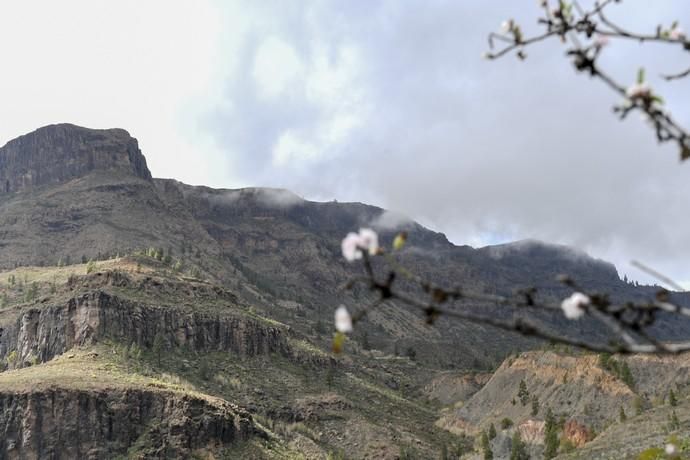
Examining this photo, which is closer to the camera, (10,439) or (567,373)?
(10,439)

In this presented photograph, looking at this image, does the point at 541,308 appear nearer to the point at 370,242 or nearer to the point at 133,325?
the point at 370,242

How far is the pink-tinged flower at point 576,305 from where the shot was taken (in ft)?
14.1

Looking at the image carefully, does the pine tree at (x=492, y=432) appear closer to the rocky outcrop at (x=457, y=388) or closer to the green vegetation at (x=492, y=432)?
the green vegetation at (x=492, y=432)

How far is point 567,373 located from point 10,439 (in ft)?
313

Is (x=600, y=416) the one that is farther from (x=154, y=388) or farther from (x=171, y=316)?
(x=171, y=316)

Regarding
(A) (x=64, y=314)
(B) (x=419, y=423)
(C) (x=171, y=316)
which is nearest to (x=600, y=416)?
(B) (x=419, y=423)

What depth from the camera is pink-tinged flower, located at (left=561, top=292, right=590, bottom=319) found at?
14.1ft

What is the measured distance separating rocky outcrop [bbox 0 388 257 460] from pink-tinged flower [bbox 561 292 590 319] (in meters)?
104

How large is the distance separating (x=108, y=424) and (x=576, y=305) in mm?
110553

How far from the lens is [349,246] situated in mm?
4438

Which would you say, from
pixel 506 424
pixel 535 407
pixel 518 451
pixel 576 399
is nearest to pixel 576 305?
pixel 518 451

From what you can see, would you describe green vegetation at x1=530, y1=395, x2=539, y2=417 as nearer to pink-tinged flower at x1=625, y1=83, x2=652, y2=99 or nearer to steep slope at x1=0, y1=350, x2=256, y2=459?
steep slope at x1=0, y1=350, x2=256, y2=459

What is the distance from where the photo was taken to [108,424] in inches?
4158

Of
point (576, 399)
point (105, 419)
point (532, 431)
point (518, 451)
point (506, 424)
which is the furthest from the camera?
point (506, 424)
